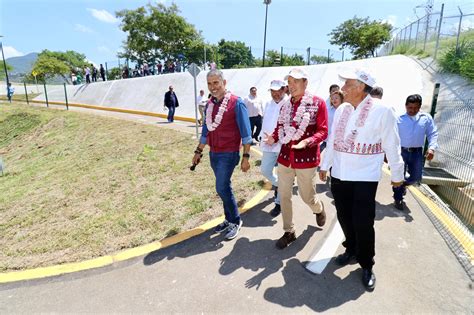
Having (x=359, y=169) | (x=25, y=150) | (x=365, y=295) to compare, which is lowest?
(x=25, y=150)

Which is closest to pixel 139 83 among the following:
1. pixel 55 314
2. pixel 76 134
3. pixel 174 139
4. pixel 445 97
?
pixel 76 134

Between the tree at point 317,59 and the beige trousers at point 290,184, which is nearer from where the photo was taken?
the beige trousers at point 290,184

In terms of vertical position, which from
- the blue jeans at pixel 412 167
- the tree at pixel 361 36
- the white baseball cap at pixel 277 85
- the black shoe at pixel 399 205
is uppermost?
the tree at pixel 361 36

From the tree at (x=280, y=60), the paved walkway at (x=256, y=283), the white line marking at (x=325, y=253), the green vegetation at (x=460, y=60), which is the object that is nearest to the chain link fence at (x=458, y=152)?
the paved walkway at (x=256, y=283)

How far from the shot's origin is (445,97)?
848 cm

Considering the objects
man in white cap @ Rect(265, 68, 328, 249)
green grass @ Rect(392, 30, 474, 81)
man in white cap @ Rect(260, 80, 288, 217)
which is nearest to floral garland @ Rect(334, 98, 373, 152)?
man in white cap @ Rect(265, 68, 328, 249)

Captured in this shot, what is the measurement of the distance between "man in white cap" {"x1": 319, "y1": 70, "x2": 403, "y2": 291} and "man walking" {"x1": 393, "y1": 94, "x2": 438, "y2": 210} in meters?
1.96

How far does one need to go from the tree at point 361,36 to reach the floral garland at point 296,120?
3383cm

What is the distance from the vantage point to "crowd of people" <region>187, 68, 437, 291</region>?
8.30ft

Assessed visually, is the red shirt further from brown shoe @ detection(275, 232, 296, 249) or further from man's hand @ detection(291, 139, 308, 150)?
brown shoe @ detection(275, 232, 296, 249)

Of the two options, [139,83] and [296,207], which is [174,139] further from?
[139,83]

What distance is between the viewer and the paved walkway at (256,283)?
2.54 m

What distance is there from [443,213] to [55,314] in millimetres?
4859

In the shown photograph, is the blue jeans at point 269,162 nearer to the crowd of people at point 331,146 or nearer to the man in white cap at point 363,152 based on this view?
the crowd of people at point 331,146
